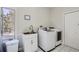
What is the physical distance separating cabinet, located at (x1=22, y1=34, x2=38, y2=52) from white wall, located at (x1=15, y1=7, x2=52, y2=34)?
0.41 ft

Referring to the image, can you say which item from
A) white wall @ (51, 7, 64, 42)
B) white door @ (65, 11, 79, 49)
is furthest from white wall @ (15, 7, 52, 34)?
white door @ (65, 11, 79, 49)

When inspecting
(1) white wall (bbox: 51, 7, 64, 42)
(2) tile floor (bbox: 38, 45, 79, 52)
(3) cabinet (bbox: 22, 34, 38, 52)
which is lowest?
(2) tile floor (bbox: 38, 45, 79, 52)

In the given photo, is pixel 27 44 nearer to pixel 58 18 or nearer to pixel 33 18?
pixel 33 18

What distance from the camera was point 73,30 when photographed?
1.14 meters

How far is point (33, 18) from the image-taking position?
3.90 feet

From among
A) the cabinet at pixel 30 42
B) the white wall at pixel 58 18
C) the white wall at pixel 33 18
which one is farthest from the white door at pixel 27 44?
the white wall at pixel 58 18

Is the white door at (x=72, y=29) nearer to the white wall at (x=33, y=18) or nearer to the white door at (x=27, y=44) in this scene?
the white wall at (x=33, y=18)

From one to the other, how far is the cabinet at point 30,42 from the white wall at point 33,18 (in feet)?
0.41

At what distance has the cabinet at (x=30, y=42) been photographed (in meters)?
1.18

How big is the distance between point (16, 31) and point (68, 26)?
2.73ft

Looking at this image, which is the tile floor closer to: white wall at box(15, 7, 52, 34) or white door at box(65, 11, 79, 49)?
white door at box(65, 11, 79, 49)

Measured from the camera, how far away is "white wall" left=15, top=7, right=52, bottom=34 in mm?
1129

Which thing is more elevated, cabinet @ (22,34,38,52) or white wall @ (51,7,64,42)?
white wall @ (51,7,64,42)
